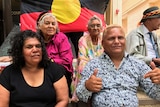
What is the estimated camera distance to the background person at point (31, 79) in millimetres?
1619

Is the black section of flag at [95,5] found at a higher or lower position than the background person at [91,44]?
higher

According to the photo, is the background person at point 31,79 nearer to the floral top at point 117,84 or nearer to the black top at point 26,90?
the black top at point 26,90

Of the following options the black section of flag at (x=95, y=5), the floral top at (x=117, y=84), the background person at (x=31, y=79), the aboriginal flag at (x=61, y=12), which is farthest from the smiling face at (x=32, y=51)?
the black section of flag at (x=95, y=5)

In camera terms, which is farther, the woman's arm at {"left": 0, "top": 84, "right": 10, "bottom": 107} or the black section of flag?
the black section of flag

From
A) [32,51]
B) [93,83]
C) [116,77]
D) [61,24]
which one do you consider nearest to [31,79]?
[32,51]

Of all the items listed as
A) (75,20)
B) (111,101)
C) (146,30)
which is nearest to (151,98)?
(111,101)

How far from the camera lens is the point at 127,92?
162 centimetres

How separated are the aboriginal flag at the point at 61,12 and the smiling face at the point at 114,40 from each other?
4.56ft

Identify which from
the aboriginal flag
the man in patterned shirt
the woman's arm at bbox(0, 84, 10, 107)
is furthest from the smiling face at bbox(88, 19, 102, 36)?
the woman's arm at bbox(0, 84, 10, 107)

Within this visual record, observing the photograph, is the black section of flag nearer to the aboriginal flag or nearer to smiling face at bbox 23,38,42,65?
the aboriginal flag

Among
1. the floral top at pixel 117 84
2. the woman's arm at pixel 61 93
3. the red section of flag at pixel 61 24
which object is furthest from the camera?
the red section of flag at pixel 61 24

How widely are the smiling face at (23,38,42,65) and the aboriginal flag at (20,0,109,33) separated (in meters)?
1.32

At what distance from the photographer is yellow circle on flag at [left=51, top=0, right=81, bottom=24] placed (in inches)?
119

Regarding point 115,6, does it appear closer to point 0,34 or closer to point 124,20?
point 124,20
